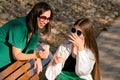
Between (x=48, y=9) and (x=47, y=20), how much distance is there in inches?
4.8

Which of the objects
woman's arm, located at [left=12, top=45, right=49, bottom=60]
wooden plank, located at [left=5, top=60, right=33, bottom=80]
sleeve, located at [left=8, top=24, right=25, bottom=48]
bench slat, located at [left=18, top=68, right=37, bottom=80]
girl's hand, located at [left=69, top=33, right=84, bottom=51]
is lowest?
bench slat, located at [left=18, top=68, right=37, bottom=80]

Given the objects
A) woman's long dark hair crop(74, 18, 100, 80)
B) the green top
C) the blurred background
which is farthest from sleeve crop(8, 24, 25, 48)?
the blurred background

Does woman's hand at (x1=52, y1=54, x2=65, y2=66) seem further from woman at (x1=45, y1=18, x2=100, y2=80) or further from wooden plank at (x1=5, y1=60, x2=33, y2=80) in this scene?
wooden plank at (x1=5, y1=60, x2=33, y2=80)

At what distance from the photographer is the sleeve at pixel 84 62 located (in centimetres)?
446

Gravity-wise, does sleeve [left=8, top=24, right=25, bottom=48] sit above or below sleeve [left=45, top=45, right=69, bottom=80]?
above

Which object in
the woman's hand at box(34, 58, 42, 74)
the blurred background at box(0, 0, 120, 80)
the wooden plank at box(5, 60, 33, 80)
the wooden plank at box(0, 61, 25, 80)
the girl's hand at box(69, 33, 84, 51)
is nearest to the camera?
the wooden plank at box(0, 61, 25, 80)

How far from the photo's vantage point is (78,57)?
4461mm

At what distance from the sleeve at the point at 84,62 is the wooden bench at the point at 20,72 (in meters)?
0.54

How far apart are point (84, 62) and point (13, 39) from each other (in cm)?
82

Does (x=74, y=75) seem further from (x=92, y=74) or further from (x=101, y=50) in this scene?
(x=101, y=50)

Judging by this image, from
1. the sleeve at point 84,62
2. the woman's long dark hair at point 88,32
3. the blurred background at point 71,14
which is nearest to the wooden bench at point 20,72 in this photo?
the sleeve at point 84,62

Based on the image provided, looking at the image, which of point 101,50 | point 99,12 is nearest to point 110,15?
point 99,12

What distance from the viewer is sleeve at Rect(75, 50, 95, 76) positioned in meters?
4.46

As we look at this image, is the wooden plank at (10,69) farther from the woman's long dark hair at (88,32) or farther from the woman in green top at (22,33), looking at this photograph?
the woman's long dark hair at (88,32)
